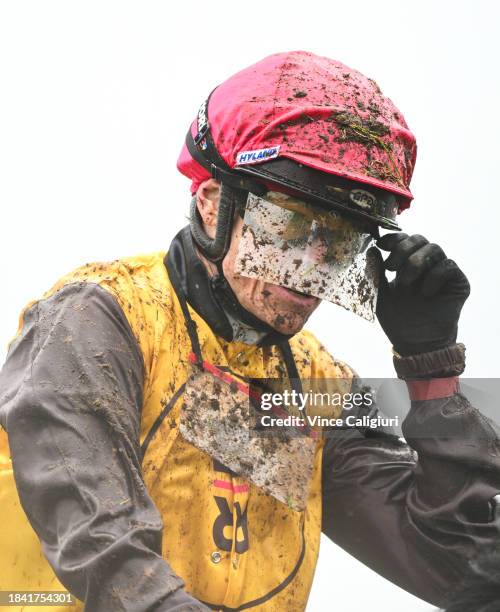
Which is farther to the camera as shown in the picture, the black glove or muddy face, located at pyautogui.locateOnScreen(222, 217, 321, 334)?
the black glove

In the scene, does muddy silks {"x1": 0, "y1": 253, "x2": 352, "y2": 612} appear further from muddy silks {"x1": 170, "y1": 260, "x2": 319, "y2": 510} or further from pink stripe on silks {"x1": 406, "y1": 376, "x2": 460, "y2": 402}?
pink stripe on silks {"x1": 406, "y1": 376, "x2": 460, "y2": 402}

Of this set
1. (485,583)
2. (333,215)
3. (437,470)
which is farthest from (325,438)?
(485,583)

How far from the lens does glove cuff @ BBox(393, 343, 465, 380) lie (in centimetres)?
218

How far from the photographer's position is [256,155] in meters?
1.89

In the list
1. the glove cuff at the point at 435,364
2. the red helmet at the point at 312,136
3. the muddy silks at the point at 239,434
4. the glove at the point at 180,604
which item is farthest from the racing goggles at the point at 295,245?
the glove at the point at 180,604

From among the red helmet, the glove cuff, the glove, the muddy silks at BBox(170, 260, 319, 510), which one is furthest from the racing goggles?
the glove

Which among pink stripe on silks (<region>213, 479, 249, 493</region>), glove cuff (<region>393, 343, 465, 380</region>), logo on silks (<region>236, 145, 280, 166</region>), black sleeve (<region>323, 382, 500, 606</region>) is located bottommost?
black sleeve (<region>323, 382, 500, 606</region>)

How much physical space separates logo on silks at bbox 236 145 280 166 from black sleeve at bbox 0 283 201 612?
326 millimetres

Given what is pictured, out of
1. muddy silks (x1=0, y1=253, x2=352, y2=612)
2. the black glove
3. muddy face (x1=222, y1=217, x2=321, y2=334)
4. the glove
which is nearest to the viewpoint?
the glove

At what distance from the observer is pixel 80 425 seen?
165 centimetres

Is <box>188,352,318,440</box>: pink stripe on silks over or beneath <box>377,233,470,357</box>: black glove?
beneath

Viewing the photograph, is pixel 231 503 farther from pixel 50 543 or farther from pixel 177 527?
pixel 50 543

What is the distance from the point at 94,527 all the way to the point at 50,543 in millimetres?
103

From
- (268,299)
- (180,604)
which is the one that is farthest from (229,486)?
(180,604)
